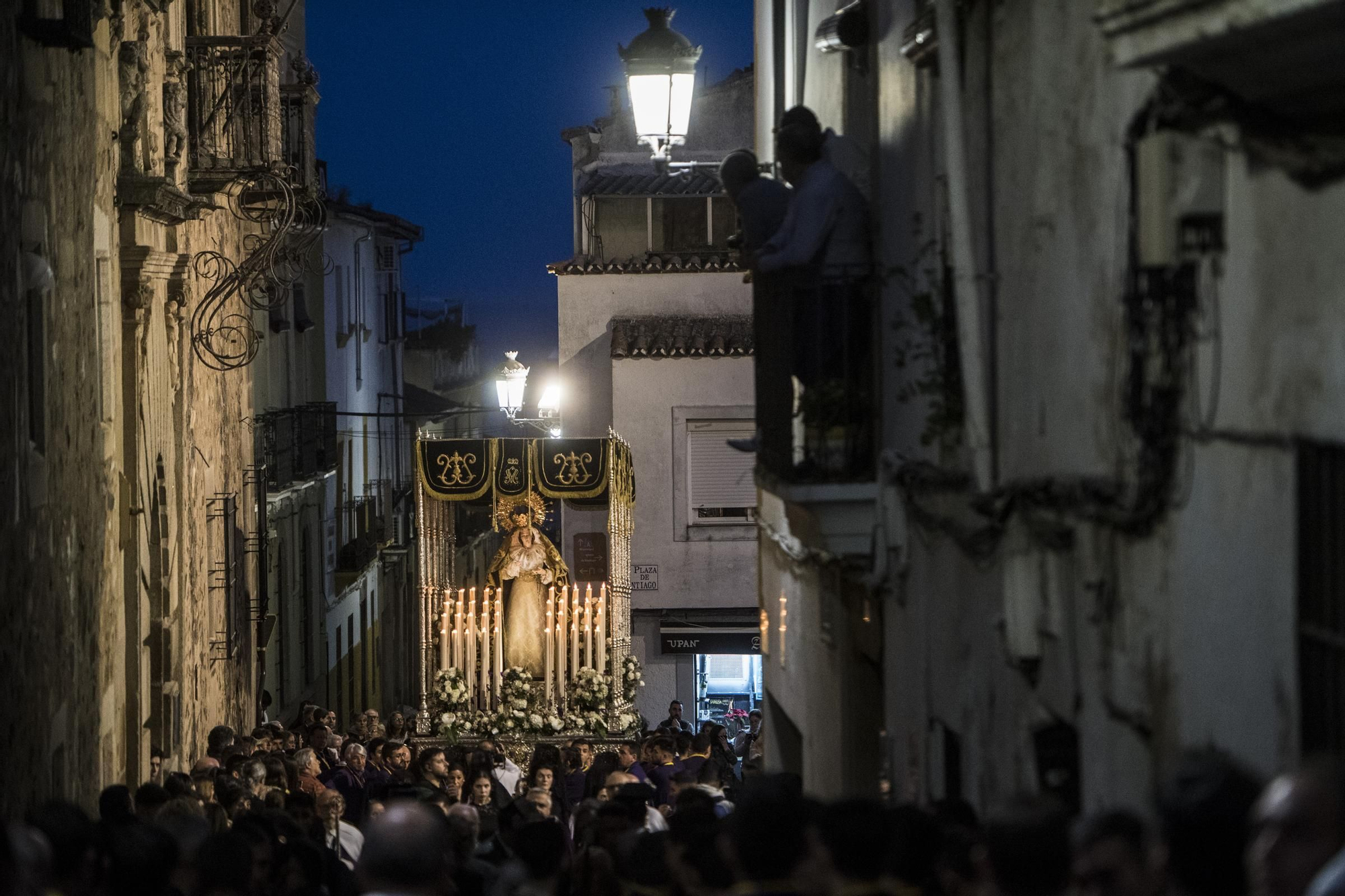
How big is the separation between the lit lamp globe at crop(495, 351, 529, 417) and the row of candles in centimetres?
912

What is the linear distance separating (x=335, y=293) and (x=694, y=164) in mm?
20617

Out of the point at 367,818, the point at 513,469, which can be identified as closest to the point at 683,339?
the point at 513,469

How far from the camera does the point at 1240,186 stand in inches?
195

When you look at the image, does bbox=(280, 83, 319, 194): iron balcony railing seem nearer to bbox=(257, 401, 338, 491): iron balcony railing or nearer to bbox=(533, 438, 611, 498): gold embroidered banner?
bbox=(533, 438, 611, 498): gold embroidered banner

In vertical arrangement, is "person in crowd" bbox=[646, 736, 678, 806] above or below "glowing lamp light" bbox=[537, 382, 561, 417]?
below

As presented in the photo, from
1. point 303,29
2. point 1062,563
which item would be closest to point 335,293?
point 303,29

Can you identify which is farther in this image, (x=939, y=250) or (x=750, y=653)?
(x=750, y=653)

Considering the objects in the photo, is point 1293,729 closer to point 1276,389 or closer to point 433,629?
point 1276,389

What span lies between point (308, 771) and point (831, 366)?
5469 millimetres

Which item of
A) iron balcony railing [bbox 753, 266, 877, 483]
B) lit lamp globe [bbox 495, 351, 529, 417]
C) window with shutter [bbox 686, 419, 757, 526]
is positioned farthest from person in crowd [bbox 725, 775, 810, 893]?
lit lamp globe [bbox 495, 351, 529, 417]

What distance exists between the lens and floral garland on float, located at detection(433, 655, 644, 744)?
1839 centimetres

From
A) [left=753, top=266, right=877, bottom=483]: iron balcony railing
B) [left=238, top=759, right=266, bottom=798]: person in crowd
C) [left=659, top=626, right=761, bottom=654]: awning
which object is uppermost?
[left=753, top=266, right=877, bottom=483]: iron balcony railing

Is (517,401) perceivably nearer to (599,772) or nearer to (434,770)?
(599,772)

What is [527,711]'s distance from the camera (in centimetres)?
1852
